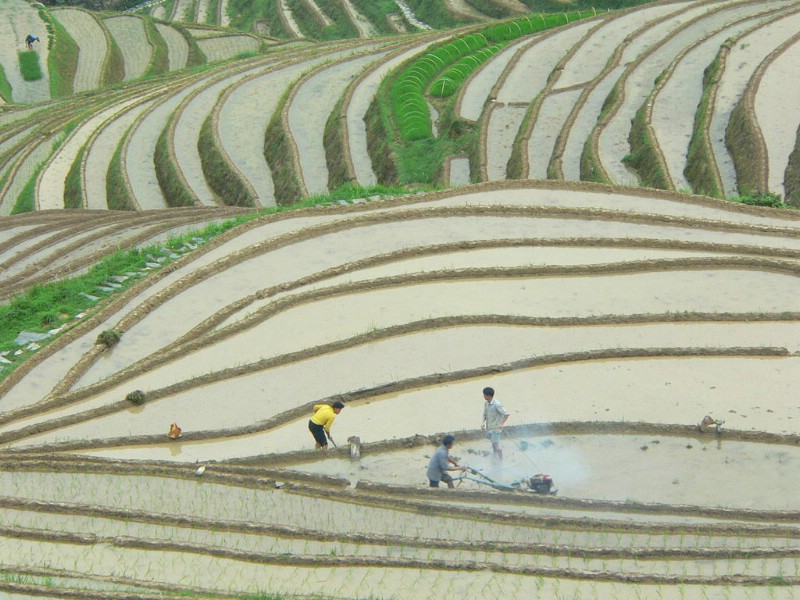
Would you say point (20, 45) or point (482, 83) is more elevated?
point (20, 45)

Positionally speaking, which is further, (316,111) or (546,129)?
(316,111)

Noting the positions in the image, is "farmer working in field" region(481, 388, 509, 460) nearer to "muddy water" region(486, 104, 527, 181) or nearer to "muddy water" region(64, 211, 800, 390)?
"muddy water" region(64, 211, 800, 390)

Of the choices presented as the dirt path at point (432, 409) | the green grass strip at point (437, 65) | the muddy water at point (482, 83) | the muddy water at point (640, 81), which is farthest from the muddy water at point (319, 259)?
the muddy water at point (482, 83)

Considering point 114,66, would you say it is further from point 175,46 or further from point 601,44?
point 601,44

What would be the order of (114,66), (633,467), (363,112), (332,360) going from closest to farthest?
1. (633,467)
2. (332,360)
3. (363,112)
4. (114,66)

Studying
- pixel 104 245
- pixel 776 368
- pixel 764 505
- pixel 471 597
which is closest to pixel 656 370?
pixel 776 368

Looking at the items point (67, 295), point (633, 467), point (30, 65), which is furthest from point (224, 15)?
point (633, 467)

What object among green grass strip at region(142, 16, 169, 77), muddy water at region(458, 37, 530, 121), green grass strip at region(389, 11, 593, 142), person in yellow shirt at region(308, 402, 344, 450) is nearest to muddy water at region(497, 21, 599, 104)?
muddy water at region(458, 37, 530, 121)
